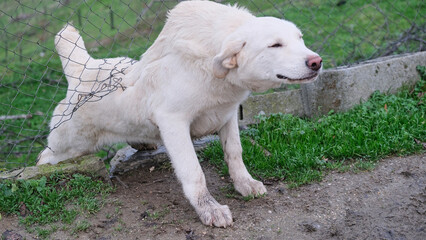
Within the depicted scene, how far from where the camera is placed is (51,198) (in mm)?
3420

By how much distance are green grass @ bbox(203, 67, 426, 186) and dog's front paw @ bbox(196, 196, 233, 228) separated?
2.24ft

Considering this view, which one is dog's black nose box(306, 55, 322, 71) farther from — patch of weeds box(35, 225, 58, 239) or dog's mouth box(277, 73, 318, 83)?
patch of weeds box(35, 225, 58, 239)

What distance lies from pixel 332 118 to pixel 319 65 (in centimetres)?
177

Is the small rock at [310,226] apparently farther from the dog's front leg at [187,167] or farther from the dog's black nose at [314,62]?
the dog's black nose at [314,62]

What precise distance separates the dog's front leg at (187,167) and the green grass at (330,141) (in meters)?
0.71

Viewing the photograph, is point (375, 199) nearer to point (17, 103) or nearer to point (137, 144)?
point (137, 144)

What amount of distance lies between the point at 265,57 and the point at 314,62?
291mm

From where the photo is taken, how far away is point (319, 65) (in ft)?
9.13

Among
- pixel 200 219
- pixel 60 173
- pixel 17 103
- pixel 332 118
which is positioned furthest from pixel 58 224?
pixel 17 103

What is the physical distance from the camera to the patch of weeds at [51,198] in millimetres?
3303

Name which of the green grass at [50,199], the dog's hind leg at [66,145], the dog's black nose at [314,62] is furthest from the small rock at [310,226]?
the dog's hind leg at [66,145]

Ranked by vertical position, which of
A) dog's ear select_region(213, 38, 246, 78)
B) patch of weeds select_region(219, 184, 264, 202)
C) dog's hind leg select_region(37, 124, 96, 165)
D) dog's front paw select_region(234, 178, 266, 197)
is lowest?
dog's hind leg select_region(37, 124, 96, 165)

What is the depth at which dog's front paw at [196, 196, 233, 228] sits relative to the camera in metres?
3.08

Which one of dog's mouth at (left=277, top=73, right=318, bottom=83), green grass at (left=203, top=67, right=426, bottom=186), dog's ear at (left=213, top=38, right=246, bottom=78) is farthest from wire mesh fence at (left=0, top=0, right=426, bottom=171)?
dog's mouth at (left=277, top=73, right=318, bottom=83)
